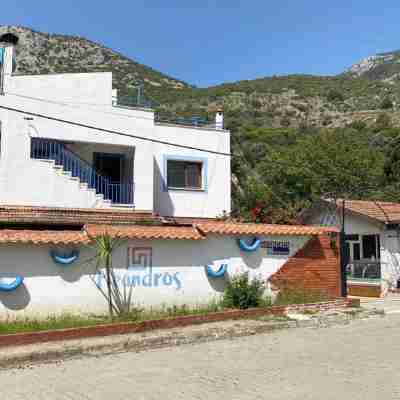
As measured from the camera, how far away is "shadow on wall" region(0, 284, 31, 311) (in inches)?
439

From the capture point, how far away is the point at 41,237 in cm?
1152

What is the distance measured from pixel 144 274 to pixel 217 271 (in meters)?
2.17

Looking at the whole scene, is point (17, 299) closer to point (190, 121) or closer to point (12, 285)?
point (12, 285)

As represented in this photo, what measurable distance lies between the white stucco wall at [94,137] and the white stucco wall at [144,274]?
19.5 feet

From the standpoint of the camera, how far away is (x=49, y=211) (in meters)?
17.3

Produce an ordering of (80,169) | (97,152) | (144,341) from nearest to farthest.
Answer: (144,341)
(80,169)
(97,152)

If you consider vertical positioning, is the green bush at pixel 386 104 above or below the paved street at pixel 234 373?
above

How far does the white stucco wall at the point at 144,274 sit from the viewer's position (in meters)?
11.4

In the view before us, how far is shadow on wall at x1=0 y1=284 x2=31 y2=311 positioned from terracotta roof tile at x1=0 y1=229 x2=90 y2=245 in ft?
3.43

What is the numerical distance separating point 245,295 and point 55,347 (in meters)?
5.68

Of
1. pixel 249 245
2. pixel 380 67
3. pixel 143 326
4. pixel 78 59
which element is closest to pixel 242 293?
pixel 249 245

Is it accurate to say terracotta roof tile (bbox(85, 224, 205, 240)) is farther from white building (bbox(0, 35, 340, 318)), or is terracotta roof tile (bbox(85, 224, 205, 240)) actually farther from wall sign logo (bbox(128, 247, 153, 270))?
wall sign logo (bbox(128, 247, 153, 270))

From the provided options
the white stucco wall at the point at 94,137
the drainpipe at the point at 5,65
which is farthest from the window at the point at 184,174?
the drainpipe at the point at 5,65

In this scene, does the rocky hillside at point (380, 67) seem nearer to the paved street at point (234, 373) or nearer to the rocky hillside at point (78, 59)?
the rocky hillside at point (78, 59)
